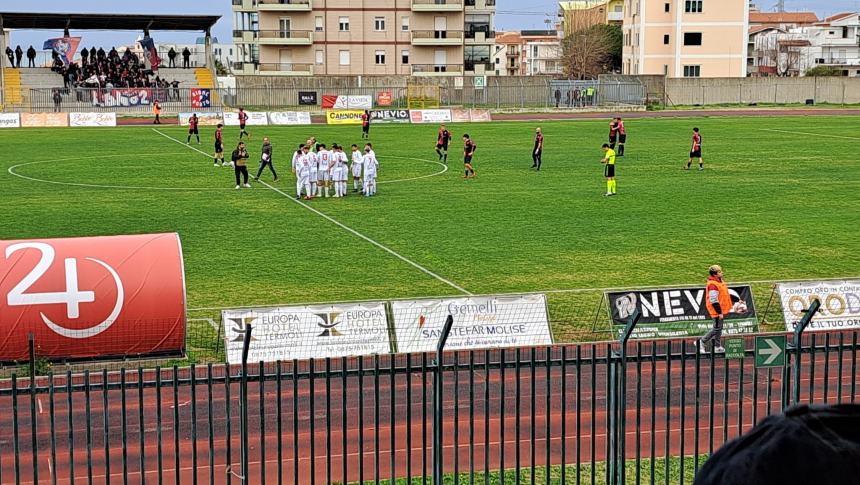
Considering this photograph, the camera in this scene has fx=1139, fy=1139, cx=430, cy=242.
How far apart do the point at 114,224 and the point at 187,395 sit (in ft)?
50.8

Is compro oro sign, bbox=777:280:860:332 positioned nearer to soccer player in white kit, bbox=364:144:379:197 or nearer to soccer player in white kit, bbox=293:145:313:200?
soccer player in white kit, bbox=364:144:379:197

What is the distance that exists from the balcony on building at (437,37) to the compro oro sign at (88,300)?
84.3 metres

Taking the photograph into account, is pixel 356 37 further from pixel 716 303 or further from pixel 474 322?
pixel 716 303

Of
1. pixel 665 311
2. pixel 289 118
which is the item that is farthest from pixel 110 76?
pixel 665 311

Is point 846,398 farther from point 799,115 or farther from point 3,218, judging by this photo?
point 799,115

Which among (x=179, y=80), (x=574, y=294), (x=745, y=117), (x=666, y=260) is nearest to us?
(x=574, y=294)

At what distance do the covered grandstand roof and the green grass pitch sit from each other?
29.8 m

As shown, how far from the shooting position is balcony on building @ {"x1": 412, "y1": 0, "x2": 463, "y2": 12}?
9725 centimetres

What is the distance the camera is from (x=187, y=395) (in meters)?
14.0

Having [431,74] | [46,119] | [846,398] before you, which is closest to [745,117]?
[431,74]

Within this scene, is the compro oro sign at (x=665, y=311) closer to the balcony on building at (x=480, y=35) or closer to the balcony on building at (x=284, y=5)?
the balcony on building at (x=284, y=5)

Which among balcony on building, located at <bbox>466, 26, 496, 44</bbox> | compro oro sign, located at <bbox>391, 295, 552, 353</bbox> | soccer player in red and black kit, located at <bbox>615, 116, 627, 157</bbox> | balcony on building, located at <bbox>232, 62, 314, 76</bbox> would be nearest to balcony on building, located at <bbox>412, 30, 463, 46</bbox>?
balcony on building, located at <bbox>466, 26, 496, 44</bbox>

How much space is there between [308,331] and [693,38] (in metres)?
91.5

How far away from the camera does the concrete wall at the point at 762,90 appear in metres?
84.1
